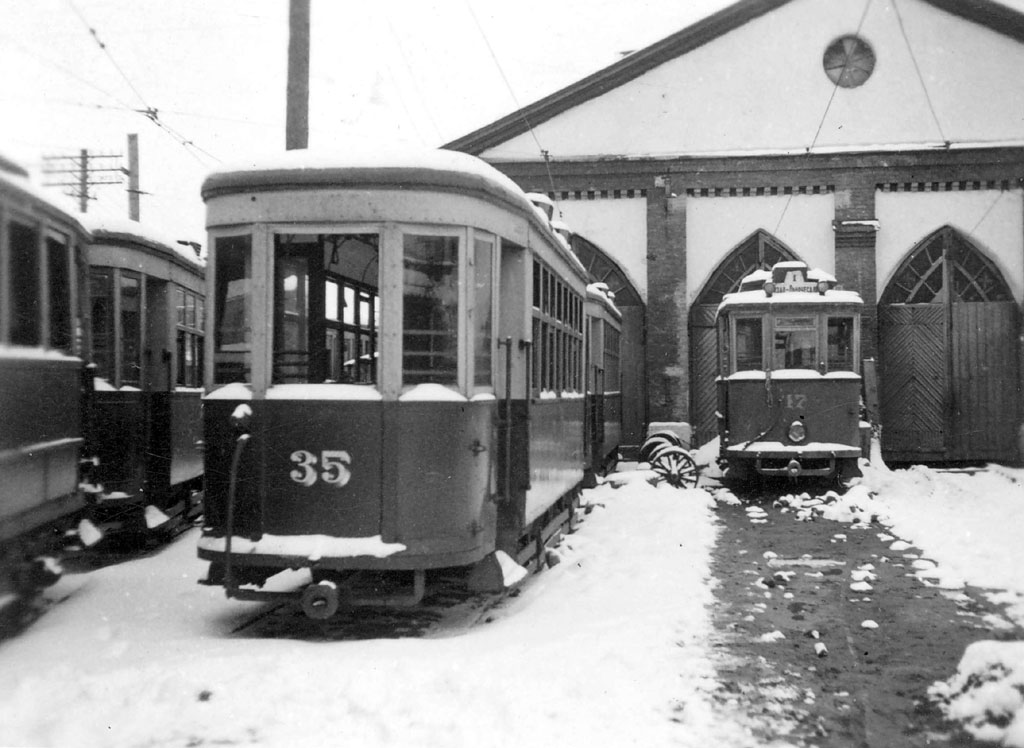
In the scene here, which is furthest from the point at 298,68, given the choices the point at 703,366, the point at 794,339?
the point at 703,366

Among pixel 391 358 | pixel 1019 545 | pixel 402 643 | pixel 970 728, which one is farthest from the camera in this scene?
pixel 1019 545

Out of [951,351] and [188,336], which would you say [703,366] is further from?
[188,336]

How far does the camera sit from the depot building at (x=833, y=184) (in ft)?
59.7

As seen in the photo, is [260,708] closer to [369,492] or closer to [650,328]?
[369,492]

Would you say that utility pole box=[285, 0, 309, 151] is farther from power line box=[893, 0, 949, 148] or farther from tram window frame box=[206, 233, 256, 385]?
power line box=[893, 0, 949, 148]

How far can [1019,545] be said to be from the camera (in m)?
8.85

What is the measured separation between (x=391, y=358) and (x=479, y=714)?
2.24 meters

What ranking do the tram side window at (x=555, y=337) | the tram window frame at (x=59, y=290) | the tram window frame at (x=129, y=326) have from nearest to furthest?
the tram window frame at (x=59, y=290)
the tram side window at (x=555, y=337)
the tram window frame at (x=129, y=326)

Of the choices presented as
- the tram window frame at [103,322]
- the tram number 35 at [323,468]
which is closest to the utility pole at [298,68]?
the tram window frame at [103,322]

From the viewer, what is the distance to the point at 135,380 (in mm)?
8938

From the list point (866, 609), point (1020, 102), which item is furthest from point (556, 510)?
point (1020, 102)

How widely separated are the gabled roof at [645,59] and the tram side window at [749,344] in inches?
279

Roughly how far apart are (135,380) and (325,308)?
12.1ft

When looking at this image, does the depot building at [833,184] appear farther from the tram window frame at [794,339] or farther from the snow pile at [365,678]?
the snow pile at [365,678]
